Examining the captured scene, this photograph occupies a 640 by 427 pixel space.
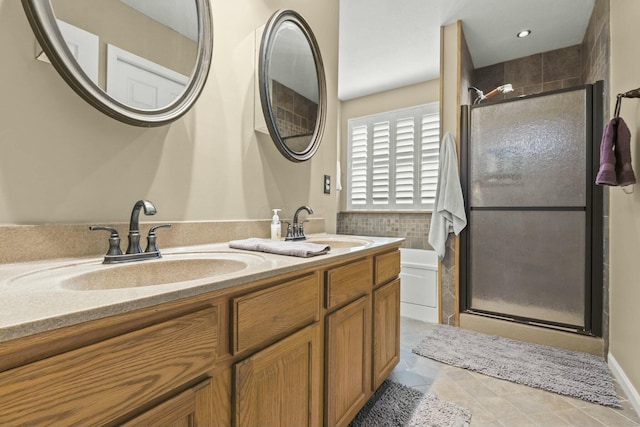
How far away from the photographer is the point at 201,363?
649 mm

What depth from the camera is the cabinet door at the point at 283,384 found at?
749 mm

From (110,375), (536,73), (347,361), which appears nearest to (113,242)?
(110,375)

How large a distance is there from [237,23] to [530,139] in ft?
7.32

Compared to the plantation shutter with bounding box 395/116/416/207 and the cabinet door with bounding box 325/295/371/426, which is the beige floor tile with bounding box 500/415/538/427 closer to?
the cabinet door with bounding box 325/295/371/426

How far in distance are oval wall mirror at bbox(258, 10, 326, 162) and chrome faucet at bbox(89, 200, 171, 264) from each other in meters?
0.80

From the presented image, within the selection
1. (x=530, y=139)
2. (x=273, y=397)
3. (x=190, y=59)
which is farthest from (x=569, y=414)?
(x=190, y=59)

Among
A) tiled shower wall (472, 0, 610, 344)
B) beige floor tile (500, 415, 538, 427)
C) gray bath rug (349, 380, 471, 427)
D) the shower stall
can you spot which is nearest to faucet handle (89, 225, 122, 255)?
gray bath rug (349, 380, 471, 427)

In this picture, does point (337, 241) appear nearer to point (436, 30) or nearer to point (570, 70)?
point (436, 30)

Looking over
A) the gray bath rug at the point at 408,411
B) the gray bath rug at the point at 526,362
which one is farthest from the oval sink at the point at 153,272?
the gray bath rug at the point at 526,362

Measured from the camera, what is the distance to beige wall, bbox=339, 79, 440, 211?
350 cm

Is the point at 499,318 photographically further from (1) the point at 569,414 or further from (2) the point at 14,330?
(2) the point at 14,330

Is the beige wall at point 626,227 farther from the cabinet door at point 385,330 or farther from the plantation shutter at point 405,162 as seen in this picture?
the plantation shutter at point 405,162

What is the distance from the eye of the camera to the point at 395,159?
12.2 feet

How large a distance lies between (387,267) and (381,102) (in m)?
2.86
